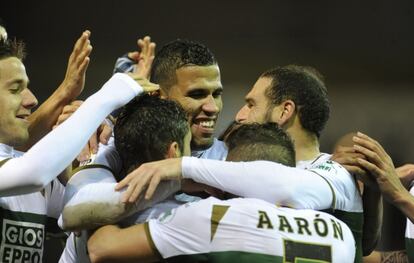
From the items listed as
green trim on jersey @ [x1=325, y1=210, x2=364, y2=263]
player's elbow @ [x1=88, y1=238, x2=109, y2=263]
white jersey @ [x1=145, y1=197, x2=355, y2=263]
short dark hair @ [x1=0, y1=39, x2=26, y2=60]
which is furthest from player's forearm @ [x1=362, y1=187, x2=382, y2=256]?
short dark hair @ [x1=0, y1=39, x2=26, y2=60]

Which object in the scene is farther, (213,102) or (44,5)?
(44,5)

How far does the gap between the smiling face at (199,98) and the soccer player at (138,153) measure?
1.28ft

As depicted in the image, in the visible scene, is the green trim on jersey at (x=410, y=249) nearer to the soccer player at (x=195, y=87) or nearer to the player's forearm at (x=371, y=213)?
the player's forearm at (x=371, y=213)

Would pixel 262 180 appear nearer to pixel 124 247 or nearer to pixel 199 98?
pixel 124 247

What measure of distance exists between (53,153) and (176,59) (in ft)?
2.42

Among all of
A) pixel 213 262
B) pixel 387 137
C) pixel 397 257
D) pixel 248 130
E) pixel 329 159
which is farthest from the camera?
pixel 387 137

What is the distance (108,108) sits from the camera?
6.39 feet

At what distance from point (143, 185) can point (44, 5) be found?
13.4 feet

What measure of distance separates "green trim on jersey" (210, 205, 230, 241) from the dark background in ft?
11.9

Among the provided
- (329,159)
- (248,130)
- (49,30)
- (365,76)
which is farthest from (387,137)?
(248,130)

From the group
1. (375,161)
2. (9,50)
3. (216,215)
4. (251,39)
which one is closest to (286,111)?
(375,161)

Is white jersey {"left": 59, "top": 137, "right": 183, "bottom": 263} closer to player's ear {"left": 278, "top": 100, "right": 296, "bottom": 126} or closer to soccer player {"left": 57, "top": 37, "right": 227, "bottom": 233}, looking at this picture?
soccer player {"left": 57, "top": 37, "right": 227, "bottom": 233}

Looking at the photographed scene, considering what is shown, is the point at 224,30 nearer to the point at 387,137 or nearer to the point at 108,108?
the point at 387,137

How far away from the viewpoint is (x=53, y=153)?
1856mm
